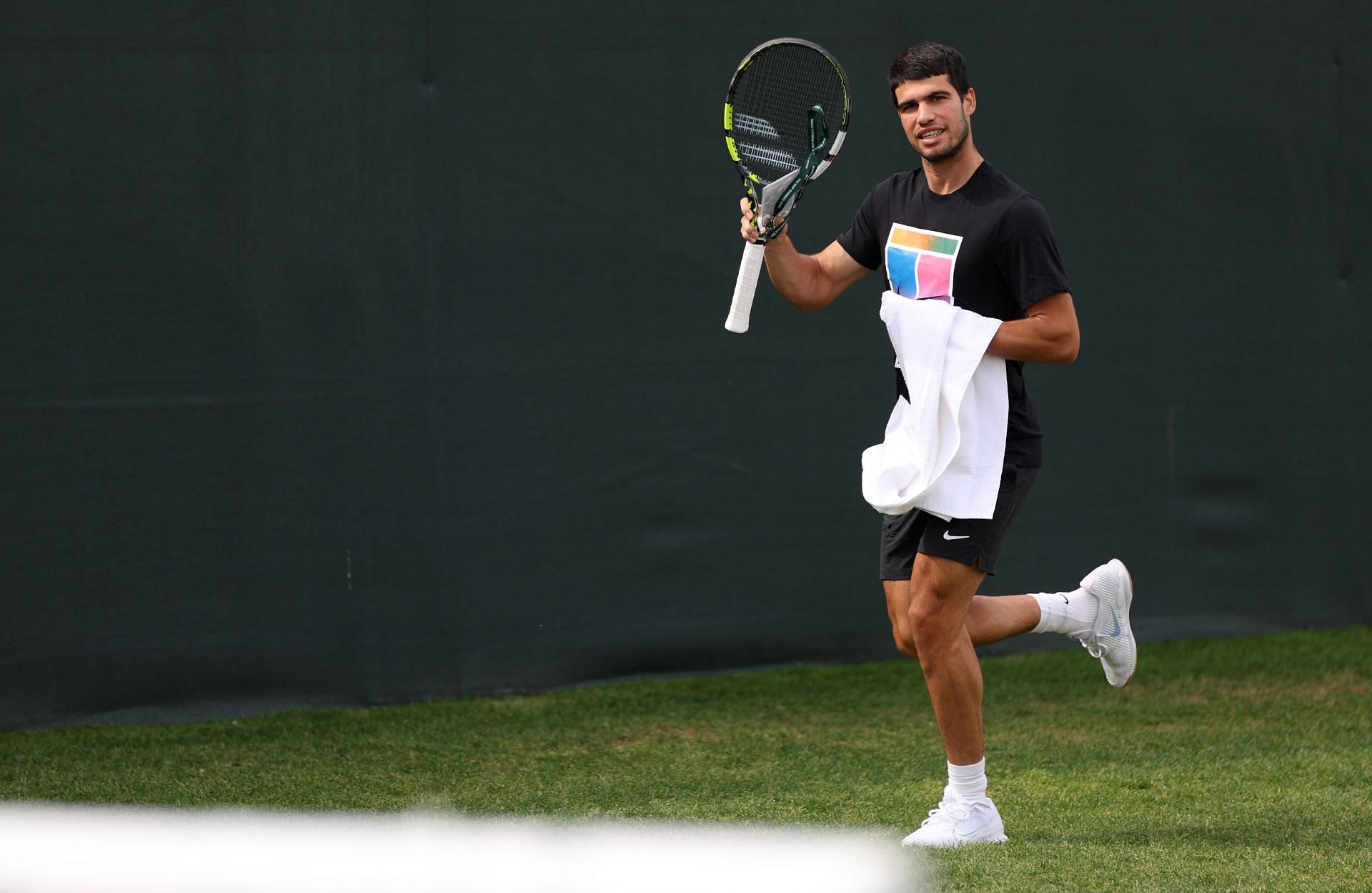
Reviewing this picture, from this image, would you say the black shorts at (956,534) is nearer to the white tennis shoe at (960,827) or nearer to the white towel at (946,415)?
the white towel at (946,415)

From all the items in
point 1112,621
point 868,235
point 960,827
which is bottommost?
point 960,827

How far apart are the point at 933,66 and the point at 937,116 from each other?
9 cm

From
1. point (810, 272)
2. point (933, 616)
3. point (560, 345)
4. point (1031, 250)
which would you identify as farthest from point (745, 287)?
point (560, 345)

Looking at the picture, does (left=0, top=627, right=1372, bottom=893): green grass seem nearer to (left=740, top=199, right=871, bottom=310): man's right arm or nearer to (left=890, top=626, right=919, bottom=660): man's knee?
(left=890, top=626, right=919, bottom=660): man's knee

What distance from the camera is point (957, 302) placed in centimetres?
320

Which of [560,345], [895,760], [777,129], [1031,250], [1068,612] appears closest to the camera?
[1031,250]

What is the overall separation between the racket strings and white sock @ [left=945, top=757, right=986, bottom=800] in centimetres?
120

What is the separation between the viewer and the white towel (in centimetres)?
313

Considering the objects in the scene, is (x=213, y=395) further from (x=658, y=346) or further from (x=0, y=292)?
(x=658, y=346)

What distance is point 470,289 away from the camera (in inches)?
178

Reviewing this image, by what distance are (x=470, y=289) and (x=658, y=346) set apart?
1.77 ft

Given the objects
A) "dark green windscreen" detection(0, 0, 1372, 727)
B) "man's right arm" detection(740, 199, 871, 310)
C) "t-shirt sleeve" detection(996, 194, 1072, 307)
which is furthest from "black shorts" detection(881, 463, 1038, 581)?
"dark green windscreen" detection(0, 0, 1372, 727)

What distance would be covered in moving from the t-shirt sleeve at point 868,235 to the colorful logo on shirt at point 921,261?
8 centimetres

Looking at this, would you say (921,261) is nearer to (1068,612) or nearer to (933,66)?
(933,66)
